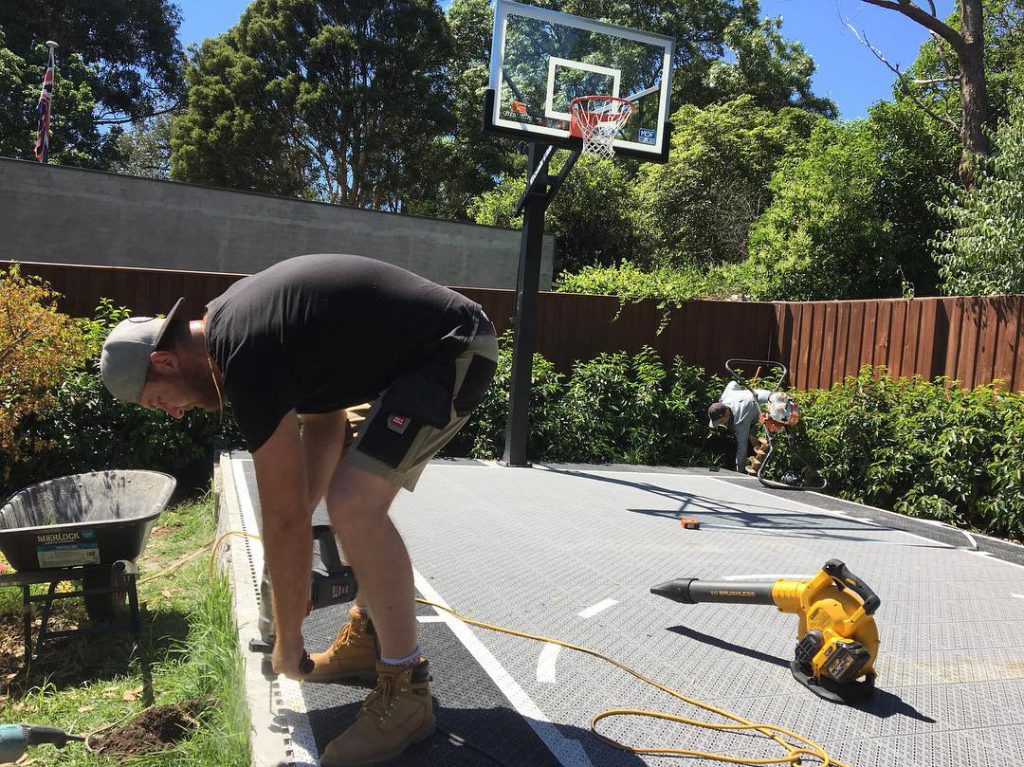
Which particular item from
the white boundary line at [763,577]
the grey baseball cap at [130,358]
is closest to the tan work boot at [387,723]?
the grey baseball cap at [130,358]

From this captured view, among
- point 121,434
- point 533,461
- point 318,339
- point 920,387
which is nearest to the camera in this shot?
point 318,339

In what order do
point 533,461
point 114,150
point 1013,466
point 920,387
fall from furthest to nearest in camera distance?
point 114,150
point 533,461
point 920,387
point 1013,466

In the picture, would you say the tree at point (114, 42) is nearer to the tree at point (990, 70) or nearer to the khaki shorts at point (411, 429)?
the tree at point (990, 70)

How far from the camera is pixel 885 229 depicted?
12.7 metres

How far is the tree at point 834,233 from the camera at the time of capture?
12.7m

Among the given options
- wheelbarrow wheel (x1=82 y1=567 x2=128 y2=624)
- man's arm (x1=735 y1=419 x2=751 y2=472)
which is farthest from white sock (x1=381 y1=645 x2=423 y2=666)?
man's arm (x1=735 y1=419 x2=751 y2=472)

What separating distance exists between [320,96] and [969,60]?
733 inches

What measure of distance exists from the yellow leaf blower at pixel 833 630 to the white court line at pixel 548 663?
2.47 feet

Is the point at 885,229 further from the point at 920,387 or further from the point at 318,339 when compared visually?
the point at 318,339

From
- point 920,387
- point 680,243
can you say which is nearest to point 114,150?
point 680,243

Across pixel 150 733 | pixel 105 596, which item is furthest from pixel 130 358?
pixel 105 596

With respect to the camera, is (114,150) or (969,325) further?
(114,150)

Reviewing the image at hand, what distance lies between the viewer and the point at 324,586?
2.06 metres

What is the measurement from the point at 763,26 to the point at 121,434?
23.9 m
